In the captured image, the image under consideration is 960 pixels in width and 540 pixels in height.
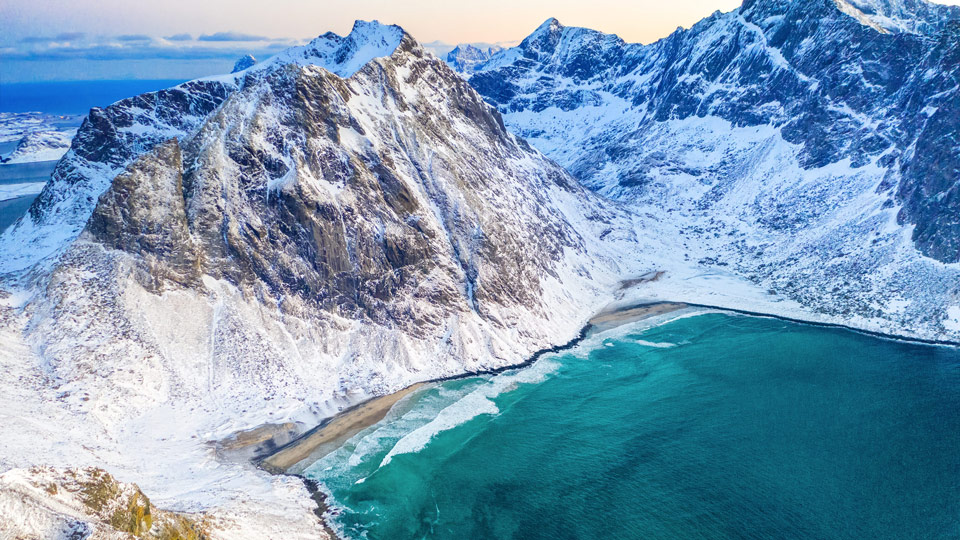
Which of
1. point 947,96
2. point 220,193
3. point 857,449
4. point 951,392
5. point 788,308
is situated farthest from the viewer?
point 947,96

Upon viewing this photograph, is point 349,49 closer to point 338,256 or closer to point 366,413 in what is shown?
point 338,256

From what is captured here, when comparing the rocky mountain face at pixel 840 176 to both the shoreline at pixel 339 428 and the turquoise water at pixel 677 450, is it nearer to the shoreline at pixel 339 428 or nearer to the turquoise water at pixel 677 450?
the turquoise water at pixel 677 450

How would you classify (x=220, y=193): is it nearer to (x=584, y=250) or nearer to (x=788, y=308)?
(x=584, y=250)

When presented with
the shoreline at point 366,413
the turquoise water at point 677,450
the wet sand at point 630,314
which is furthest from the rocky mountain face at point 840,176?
the wet sand at point 630,314

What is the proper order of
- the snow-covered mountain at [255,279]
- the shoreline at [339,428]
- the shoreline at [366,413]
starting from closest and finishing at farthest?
the shoreline at [366,413], the snow-covered mountain at [255,279], the shoreline at [339,428]

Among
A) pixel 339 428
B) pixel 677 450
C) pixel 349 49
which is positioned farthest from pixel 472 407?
pixel 349 49

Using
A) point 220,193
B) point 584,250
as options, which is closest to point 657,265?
point 584,250
